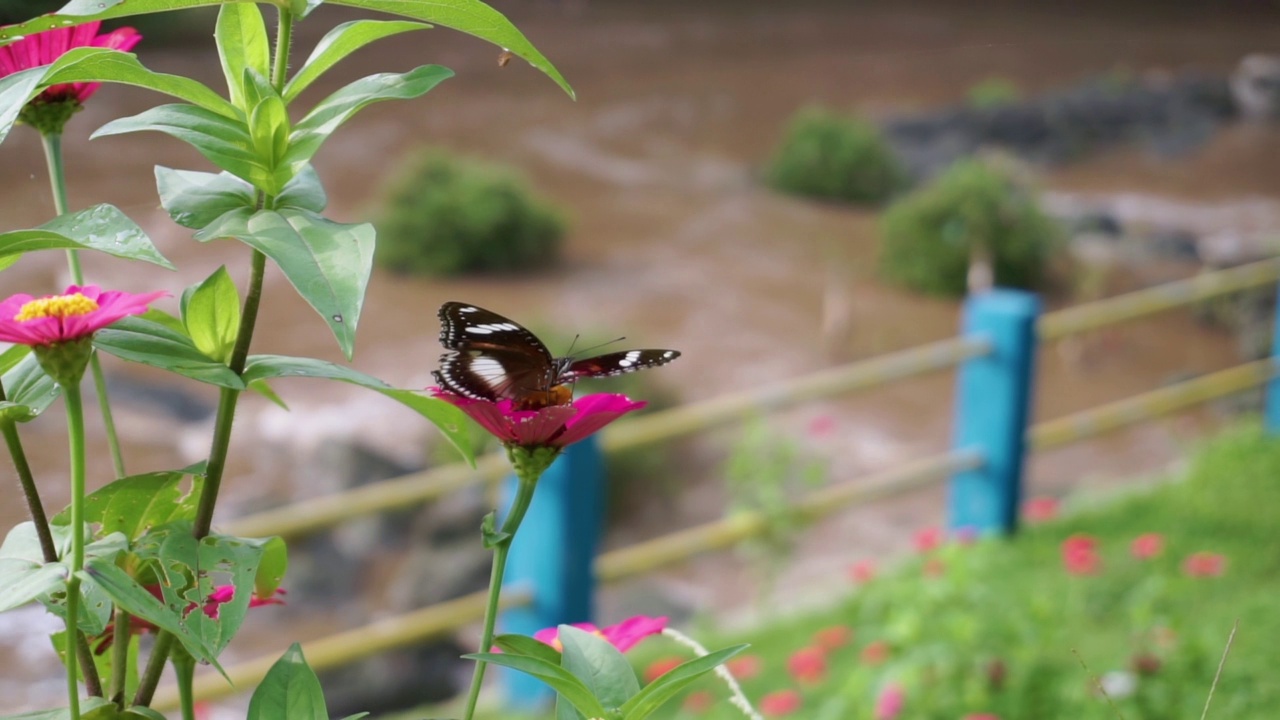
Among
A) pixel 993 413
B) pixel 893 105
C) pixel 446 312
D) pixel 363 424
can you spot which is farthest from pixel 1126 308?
pixel 893 105

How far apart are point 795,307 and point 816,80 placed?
4298 millimetres

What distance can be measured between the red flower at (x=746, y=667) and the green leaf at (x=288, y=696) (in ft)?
4.59

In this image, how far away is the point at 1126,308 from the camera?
2232mm

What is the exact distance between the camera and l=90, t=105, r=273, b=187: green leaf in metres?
0.29

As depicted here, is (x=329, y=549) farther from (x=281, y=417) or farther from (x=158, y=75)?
(x=158, y=75)

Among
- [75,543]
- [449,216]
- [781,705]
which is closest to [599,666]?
[75,543]

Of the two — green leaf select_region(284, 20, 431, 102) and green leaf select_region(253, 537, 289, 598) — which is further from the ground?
green leaf select_region(284, 20, 431, 102)

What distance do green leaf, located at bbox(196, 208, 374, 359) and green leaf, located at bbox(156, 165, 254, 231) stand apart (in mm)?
10

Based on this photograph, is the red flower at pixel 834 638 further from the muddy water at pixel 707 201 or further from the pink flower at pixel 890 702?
the muddy water at pixel 707 201

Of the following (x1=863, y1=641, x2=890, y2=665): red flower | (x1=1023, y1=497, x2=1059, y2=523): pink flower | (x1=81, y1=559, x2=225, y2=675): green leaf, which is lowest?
(x1=863, y1=641, x2=890, y2=665): red flower

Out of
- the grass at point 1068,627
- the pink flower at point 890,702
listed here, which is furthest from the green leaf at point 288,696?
the pink flower at point 890,702

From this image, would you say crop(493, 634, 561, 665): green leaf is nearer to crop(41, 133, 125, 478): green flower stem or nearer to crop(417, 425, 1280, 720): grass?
crop(41, 133, 125, 478): green flower stem

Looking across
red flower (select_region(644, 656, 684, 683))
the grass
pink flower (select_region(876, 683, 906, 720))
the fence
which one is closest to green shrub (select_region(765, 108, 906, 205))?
the fence

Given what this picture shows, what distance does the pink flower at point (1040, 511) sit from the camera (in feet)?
6.87
